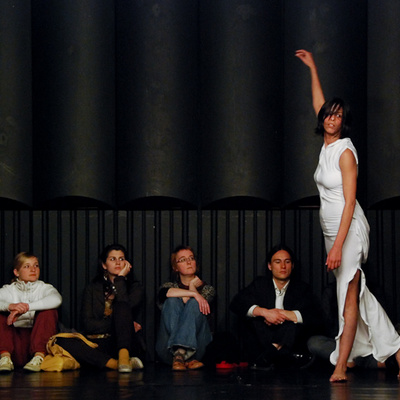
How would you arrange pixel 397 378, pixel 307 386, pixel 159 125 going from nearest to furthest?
pixel 307 386, pixel 397 378, pixel 159 125

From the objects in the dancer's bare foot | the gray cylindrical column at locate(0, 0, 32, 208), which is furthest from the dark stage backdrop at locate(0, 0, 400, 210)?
the dancer's bare foot

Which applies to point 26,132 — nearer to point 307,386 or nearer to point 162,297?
point 162,297

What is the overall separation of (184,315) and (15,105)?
1.84 meters

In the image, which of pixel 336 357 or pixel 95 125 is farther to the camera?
pixel 95 125

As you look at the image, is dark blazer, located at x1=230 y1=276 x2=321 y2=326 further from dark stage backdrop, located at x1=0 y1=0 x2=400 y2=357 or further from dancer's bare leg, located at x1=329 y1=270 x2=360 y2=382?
dancer's bare leg, located at x1=329 y1=270 x2=360 y2=382

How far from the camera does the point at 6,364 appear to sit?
5.23 meters

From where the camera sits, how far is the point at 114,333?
5.69m

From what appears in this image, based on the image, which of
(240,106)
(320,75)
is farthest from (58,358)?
(320,75)

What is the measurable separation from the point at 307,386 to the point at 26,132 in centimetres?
281

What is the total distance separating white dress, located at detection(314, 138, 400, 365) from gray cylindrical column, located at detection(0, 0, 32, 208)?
7.54 feet

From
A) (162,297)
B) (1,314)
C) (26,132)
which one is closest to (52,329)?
(1,314)

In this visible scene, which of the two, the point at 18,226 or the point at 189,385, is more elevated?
the point at 18,226

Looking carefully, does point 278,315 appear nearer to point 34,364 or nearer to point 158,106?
point 34,364

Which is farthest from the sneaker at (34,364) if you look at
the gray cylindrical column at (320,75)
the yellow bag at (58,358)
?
the gray cylindrical column at (320,75)
